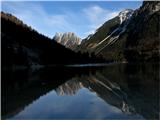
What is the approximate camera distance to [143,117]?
2036 cm

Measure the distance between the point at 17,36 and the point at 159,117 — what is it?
17216 centimetres

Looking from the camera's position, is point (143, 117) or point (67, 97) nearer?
point (143, 117)

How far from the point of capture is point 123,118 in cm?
2025

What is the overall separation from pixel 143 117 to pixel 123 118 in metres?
1.16

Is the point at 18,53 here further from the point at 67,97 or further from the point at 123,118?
the point at 123,118

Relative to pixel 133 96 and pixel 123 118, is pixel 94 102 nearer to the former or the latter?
pixel 133 96

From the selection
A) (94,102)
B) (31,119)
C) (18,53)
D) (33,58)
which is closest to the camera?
(31,119)

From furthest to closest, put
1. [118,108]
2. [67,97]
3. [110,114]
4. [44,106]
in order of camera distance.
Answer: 1. [67,97]
2. [44,106]
3. [118,108]
4. [110,114]

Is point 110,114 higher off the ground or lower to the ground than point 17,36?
lower

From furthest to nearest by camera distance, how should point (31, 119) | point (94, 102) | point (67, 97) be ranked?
1. point (67, 97)
2. point (94, 102)
3. point (31, 119)

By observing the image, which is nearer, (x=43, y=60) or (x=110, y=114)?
(x=110, y=114)

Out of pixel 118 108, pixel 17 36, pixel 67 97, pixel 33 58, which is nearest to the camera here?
pixel 118 108

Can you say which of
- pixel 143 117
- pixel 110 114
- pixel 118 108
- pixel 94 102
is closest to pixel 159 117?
pixel 143 117

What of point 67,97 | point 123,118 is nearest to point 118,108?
point 123,118
